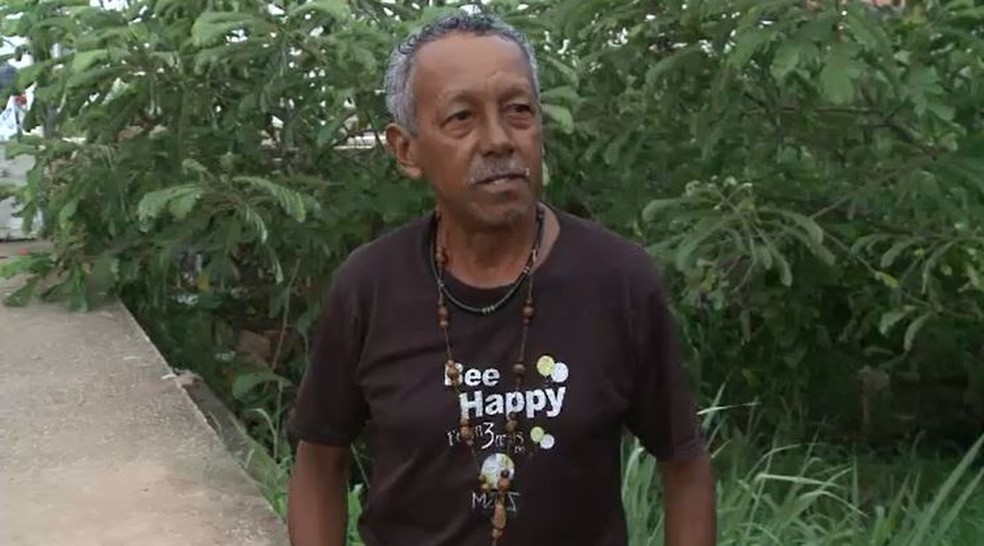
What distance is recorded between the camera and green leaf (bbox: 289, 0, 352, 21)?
4.28 meters

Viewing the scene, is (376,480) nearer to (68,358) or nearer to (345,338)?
(345,338)

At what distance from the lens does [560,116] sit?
416cm

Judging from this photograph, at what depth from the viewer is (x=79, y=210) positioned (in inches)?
213

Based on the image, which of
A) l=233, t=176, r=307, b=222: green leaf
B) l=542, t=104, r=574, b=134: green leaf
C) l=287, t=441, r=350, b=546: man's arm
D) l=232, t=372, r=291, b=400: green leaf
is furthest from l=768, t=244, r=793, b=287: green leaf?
l=287, t=441, r=350, b=546: man's arm

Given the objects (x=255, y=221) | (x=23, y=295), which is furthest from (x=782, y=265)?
(x=23, y=295)

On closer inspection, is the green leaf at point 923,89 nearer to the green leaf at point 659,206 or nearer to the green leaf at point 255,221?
the green leaf at point 659,206

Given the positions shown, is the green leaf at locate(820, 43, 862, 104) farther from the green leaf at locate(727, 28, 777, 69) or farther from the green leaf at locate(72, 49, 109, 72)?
the green leaf at locate(72, 49, 109, 72)

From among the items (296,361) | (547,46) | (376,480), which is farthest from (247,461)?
(376,480)

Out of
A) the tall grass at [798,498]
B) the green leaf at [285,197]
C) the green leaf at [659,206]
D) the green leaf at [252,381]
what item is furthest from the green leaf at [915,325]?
the green leaf at [252,381]

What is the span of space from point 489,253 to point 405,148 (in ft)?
0.58

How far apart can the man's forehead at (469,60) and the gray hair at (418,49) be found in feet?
0.04

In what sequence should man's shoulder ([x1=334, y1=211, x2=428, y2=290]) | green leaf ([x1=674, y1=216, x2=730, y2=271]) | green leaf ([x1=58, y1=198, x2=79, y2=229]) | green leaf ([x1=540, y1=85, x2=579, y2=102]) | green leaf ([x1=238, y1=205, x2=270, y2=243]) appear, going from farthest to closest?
green leaf ([x1=58, y1=198, x2=79, y2=229]), green leaf ([x1=238, y1=205, x2=270, y2=243]), green leaf ([x1=540, y1=85, x2=579, y2=102]), green leaf ([x1=674, y1=216, x2=730, y2=271]), man's shoulder ([x1=334, y1=211, x2=428, y2=290])

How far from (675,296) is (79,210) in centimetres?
218

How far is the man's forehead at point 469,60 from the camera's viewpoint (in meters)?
1.82
